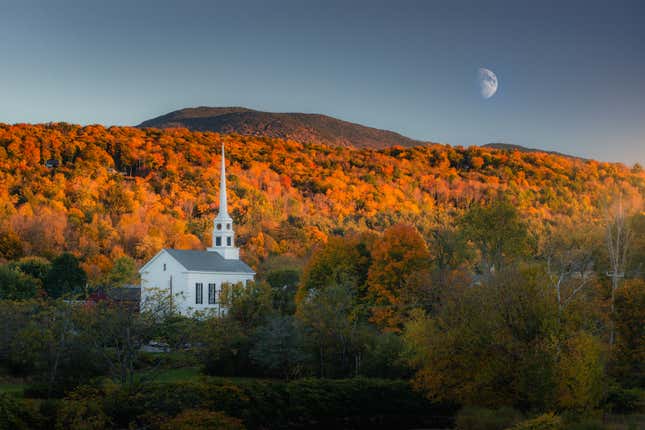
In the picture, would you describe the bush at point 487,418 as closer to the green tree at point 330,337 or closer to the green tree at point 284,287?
the green tree at point 330,337

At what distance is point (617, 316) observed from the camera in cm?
4078

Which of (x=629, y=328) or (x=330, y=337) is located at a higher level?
(x=629, y=328)

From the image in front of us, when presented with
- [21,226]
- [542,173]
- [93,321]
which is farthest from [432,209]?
[93,321]

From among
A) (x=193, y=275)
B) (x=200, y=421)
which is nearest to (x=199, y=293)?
(x=193, y=275)

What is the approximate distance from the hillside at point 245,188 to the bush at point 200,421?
57.8m

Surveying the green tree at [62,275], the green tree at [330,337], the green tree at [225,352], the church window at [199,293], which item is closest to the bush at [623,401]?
the green tree at [330,337]

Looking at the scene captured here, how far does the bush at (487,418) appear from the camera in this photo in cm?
3192

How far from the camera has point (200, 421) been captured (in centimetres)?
2789

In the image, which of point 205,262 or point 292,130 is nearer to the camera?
point 205,262

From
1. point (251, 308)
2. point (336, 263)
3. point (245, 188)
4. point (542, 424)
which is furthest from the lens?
point (245, 188)

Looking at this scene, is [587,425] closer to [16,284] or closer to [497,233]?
[497,233]

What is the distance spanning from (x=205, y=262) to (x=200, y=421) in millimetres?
44139

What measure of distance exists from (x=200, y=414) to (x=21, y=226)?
73.2 meters

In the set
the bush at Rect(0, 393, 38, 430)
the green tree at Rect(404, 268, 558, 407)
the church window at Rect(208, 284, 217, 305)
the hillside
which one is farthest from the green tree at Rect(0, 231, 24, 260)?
the green tree at Rect(404, 268, 558, 407)
